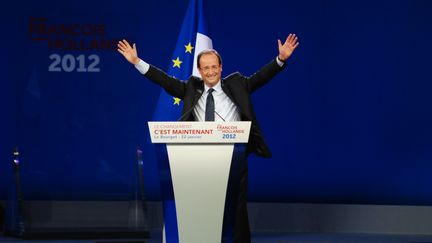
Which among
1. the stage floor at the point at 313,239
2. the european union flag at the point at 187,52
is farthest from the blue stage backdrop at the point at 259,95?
the european union flag at the point at 187,52

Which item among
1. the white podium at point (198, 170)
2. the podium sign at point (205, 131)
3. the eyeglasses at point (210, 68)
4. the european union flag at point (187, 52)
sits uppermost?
the european union flag at point (187, 52)

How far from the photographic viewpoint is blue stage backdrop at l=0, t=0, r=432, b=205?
7965 millimetres

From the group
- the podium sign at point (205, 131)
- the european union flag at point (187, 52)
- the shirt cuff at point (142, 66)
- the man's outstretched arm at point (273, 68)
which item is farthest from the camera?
the european union flag at point (187, 52)

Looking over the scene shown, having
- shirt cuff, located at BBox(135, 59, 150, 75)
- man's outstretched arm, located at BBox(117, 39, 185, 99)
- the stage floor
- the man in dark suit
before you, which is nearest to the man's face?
the man in dark suit

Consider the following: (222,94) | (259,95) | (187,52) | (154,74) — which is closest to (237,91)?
(222,94)

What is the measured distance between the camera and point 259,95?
8023 mm

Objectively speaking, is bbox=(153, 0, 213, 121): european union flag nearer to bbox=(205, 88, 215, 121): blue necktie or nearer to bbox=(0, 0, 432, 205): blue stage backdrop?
bbox=(0, 0, 432, 205): blue stage backdrop

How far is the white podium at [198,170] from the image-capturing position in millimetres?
4723

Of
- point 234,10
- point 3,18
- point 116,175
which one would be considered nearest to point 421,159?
point 234,10

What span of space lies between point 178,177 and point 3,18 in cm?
398

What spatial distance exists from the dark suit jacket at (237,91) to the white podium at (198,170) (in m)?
0.57

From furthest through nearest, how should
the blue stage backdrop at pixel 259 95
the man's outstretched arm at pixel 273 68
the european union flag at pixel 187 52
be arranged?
1. the blue stage backdrop at pixel 259 95
2. the european union flag at pixel 187 52
3. the man's outstretched arm at pixel 273 68

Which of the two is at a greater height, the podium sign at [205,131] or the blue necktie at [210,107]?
the blue necktie at [210,107]

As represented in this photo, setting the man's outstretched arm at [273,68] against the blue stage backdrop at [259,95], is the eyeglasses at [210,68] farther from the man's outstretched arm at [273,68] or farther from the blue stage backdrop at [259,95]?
the blue stage backdrop at [259,95]
